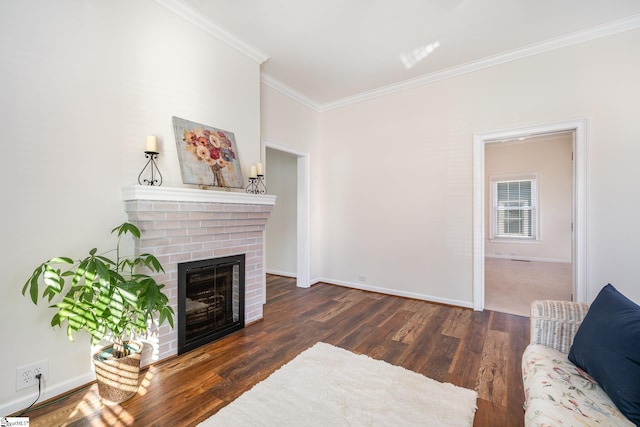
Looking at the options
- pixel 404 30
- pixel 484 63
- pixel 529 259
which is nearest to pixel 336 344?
pixel 404 30

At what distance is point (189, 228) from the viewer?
2326 mm

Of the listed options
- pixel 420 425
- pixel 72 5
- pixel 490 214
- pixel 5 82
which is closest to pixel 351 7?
pixel 72 5

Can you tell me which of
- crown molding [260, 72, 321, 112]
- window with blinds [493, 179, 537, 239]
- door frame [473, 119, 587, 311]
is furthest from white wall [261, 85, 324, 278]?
window with blinds [493, 179, 537, 239]

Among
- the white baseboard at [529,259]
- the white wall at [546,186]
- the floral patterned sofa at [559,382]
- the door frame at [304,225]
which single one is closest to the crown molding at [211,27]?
the door frame at [304,225]

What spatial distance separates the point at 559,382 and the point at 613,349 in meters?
0.26

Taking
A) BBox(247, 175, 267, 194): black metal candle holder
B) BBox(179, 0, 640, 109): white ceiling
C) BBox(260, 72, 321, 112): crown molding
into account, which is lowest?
BBox(247, 175, 267, 194): black metal candle holder

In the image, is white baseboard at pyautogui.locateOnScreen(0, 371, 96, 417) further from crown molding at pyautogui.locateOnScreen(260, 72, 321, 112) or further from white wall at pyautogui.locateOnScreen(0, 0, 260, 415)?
crown molding at pyautogui.locateOnScreen(260, 72, 321, 112)

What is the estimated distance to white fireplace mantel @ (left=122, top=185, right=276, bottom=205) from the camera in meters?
1.95

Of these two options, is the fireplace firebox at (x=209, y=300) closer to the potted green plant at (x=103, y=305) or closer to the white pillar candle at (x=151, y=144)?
the potted green plant at (x=103, y=305)

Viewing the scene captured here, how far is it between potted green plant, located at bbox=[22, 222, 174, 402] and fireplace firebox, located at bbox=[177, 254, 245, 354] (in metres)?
0.46

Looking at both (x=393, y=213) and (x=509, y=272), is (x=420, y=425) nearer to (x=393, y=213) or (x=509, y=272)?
(x=393, y=213)

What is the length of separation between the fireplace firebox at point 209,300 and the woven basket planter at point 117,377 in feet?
1.69

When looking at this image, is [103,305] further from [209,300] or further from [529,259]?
[529,259]

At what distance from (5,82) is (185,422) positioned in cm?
219
